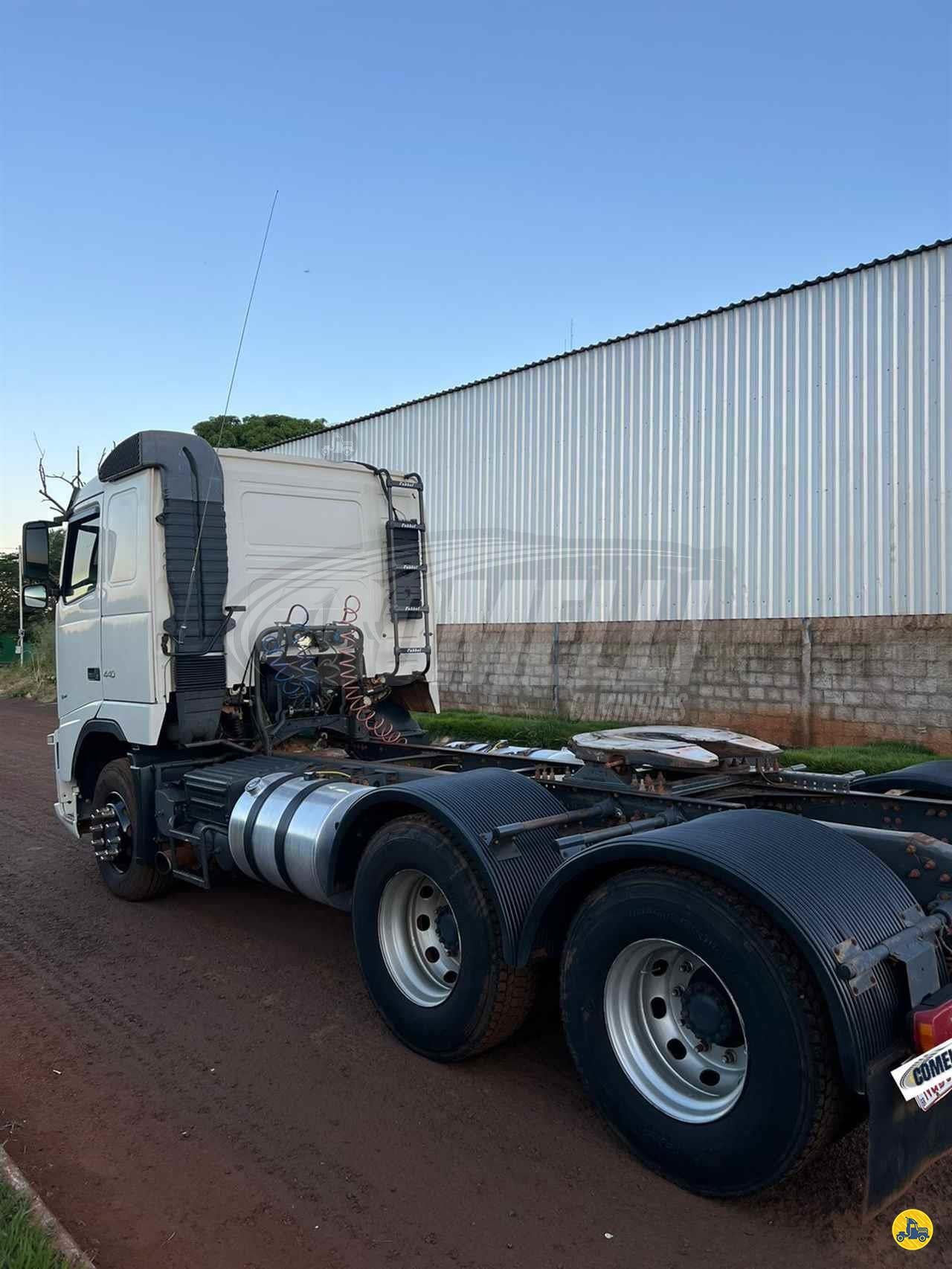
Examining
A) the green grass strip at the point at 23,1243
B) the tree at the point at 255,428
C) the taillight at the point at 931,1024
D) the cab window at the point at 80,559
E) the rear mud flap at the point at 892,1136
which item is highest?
the tree at the point at 255,428

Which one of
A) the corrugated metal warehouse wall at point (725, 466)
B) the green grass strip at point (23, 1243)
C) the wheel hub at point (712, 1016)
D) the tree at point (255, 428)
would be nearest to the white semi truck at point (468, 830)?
the wheel hub at point (712, 1016)

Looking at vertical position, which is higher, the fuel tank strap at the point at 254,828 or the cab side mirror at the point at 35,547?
the cab side mirror at the point at 35,547

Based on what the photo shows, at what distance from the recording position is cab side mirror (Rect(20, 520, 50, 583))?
714cm

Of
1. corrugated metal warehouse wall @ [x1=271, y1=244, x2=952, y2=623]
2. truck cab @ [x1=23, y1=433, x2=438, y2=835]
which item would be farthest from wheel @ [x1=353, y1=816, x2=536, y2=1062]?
corrugated metal warehouse wall @ [x1=271, y1=244, x2=952, y2=623]

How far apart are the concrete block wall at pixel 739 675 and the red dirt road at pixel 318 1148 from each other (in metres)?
8.59

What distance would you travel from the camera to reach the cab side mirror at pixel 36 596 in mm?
7480

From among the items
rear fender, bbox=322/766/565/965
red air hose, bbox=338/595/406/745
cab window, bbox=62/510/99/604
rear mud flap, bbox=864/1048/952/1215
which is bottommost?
rear mud flap, bbox=864/1048/952/1215

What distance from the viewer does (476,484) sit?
1795cm

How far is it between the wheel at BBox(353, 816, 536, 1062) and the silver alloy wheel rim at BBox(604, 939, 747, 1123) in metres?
0.58

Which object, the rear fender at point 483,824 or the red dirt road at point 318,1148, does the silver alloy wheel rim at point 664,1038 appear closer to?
the red dirt road at point 318,1148

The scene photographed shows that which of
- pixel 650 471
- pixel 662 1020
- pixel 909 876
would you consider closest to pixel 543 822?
pixel 662 1020

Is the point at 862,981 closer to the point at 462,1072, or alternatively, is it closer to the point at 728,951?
the point at 728,951

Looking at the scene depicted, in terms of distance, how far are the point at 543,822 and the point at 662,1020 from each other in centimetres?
97

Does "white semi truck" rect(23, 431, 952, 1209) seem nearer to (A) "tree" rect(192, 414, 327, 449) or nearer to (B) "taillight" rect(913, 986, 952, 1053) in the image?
(B) "taillight" rect(913, 986, 952, 1053)
